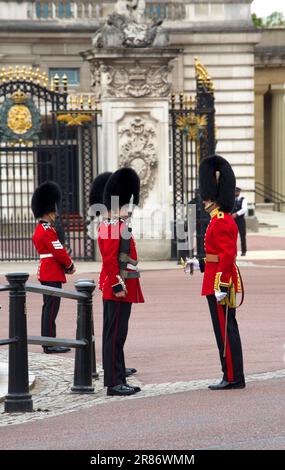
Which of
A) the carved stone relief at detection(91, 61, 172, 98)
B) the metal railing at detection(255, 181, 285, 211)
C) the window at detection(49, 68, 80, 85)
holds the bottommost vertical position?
the metal railing at detection(255, 181, 285, 211)

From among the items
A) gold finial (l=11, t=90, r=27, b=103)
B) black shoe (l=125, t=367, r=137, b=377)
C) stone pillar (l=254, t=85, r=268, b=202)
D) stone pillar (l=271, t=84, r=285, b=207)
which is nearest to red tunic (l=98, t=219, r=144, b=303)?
black shoe (l=125, t=367, r=137, b=377)

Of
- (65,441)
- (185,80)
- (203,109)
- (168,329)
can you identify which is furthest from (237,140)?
(65,441)

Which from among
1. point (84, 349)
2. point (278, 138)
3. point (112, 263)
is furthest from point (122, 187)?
point (278, 138)

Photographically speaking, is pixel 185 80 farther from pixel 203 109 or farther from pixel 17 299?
pixel 17 299

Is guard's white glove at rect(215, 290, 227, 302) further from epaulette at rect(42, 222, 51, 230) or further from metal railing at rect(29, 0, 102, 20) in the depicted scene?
metal railing at rect(29, 0, 102, 20)

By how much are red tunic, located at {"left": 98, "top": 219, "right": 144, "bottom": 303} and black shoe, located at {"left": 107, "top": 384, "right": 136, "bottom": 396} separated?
71cm

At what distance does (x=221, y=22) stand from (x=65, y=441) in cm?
3022

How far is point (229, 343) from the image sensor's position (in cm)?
1109

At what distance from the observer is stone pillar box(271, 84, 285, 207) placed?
4394 centimetres

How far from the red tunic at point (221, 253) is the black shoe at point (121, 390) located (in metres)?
1.00

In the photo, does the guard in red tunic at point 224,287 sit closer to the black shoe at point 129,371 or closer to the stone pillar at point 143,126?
the black shoe at point 129,371

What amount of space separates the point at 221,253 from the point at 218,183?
705 millimetres

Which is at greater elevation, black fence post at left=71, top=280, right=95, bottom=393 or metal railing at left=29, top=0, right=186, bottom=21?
metal railing at left=29, top=0, right=186, bottom=21

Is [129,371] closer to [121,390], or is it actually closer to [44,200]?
[121,390]
